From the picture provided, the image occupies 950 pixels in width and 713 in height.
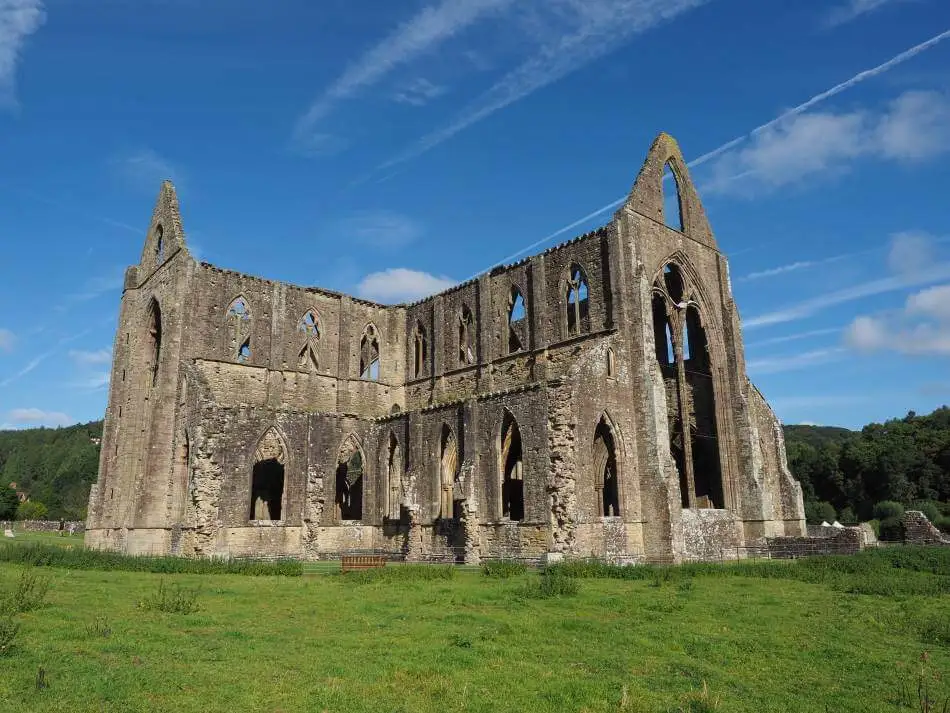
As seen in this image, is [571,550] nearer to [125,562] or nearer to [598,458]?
[598,458]

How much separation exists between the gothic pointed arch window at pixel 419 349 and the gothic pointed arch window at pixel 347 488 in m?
4.97

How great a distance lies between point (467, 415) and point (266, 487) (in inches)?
483

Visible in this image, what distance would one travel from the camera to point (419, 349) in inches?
1405

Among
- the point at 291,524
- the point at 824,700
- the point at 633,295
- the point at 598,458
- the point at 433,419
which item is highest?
the point at 633,295

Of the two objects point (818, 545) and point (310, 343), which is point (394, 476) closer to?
point (310, 343)

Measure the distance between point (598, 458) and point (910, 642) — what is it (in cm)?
1657

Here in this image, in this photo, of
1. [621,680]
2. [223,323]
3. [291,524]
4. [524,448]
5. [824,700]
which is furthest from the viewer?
[223,323]

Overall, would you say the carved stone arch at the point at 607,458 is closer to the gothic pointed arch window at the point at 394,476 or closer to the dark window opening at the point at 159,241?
the gothic pointed arch window at the point at 394,476

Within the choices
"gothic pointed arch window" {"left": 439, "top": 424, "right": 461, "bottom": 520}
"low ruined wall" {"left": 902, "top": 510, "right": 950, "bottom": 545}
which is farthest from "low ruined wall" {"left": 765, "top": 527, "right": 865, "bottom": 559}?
"gothic pointed arch window" {"left": 439, "top": 424, "right": 461, "bottom": 520}

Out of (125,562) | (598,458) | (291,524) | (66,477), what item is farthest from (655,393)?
(66,477)

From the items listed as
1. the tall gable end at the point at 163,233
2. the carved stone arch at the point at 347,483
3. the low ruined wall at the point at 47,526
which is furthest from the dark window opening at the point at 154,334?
the low ruined wall at the point at 47,526

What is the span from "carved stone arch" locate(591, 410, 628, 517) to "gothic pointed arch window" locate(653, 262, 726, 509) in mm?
3630

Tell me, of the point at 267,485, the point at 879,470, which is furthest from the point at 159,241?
the point at 879,470

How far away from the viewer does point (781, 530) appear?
28.3 meters
